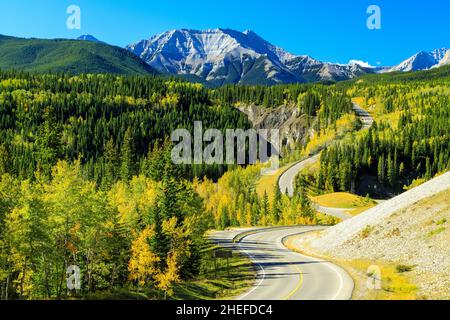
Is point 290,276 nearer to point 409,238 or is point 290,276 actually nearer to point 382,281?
point 382,281

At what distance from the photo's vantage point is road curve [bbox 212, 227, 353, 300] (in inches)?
1449

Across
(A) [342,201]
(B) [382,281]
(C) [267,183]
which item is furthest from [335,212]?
(B) [382,281]

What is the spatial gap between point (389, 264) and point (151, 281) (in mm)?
29582

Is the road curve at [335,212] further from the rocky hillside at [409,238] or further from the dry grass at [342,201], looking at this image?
the rocky hillside at [409,238]

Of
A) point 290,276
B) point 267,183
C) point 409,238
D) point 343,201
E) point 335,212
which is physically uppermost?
point 409,238

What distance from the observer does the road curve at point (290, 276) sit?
121ft

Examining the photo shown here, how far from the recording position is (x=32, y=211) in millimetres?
43312

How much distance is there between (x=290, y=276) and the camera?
150 ft

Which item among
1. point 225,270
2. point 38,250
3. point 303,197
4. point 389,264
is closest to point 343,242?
point 389,264

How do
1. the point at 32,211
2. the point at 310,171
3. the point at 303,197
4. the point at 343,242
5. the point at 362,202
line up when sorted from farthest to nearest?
the point at 310,171, the point at 362,202, the point at 303,197, the point at 343,242, the point at 32,211

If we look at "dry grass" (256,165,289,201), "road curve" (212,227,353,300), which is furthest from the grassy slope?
"road curve" (212,227,353,300)

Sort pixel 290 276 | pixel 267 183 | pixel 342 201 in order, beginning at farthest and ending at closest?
1. pixel 267 183
2. pixel 342 201
3. pixel 290 276

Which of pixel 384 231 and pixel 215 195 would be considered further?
pixel 215 195

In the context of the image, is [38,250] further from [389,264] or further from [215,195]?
[215,195]
